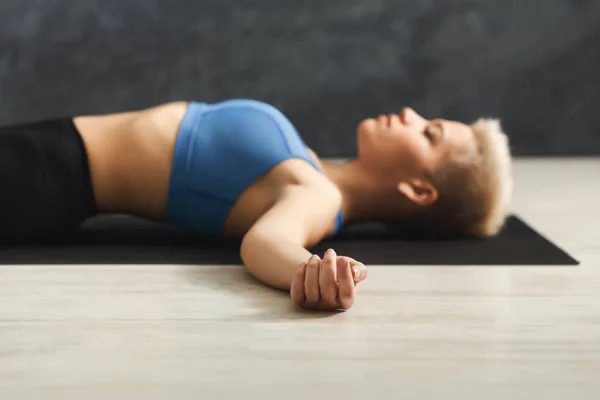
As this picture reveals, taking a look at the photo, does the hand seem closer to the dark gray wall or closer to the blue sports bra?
the blue sports bra

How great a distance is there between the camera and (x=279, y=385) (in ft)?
2.50

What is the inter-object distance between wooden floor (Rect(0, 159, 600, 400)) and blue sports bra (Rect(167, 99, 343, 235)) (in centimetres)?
17

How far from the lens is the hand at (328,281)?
3.11ft

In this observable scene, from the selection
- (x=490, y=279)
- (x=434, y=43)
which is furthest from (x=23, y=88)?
(x=490, y=279)

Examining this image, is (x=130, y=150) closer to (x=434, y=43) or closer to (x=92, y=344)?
(x=92, y=344)

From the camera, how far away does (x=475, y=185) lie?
4.57 ft

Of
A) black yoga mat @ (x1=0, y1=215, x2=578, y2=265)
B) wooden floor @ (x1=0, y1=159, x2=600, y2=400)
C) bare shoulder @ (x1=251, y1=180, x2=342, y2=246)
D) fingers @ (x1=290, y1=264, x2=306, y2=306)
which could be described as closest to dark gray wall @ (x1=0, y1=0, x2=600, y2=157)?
black yoga mat @ (x1=0, y1=215, x2=578, y2=265)

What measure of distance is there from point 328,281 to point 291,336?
0.30 ft

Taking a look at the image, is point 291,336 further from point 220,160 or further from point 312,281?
point 220,160

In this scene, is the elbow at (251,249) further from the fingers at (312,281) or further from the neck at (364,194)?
the neck at (364,194)

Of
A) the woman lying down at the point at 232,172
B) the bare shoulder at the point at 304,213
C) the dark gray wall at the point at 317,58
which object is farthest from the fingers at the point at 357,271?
the dark gray wall at the point at 317,58

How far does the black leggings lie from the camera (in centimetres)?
135

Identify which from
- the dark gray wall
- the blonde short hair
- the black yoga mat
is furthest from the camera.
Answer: the dark gray wall

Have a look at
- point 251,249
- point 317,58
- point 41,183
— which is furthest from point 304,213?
point 317,58
